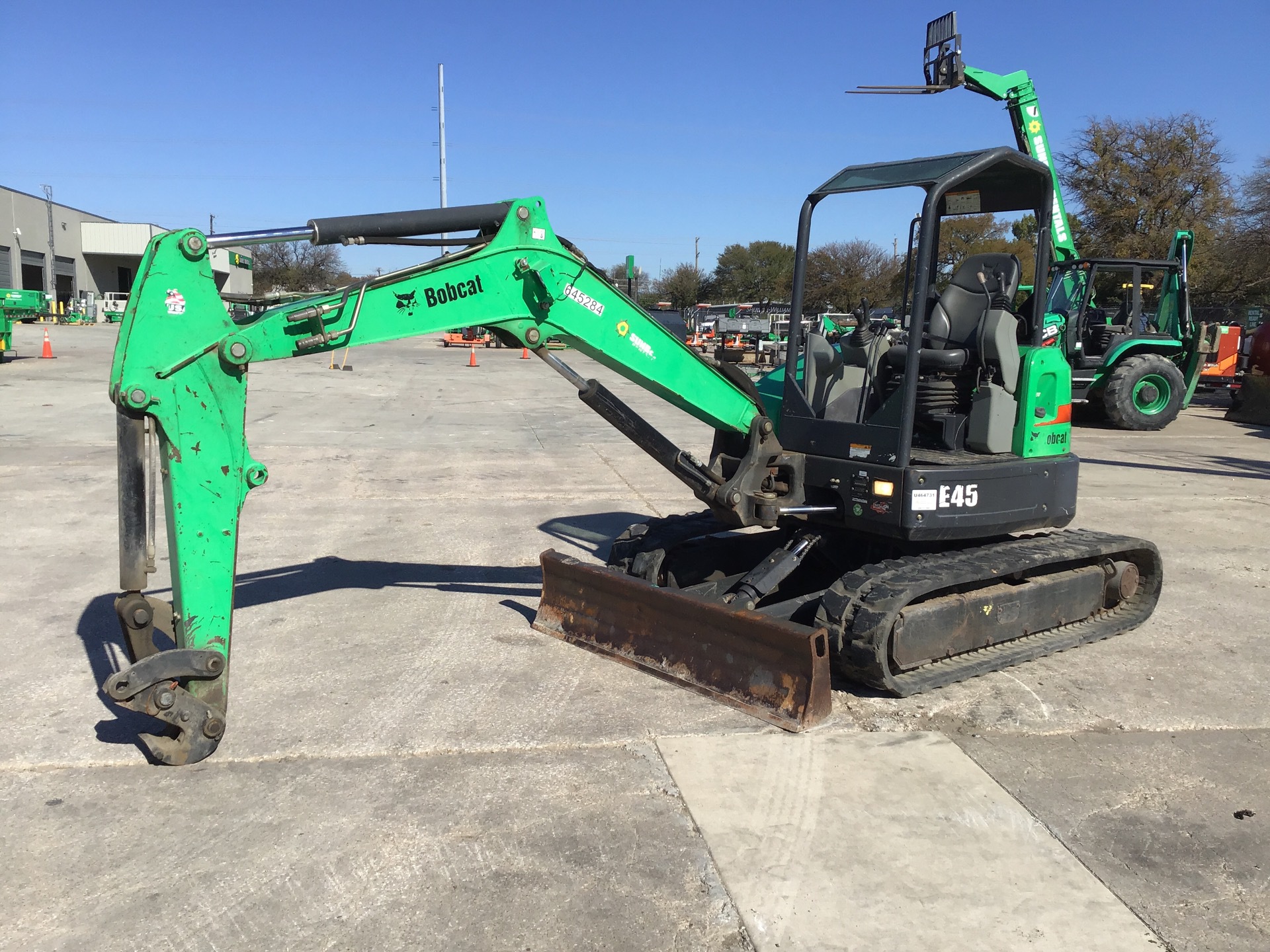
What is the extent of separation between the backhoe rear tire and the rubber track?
12152 mm

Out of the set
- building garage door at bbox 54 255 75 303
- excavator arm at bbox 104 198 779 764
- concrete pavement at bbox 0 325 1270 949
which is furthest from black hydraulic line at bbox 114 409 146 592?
building garage door at bbox 54 255 75 303

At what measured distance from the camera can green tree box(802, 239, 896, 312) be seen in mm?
9102

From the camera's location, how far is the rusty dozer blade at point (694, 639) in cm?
493

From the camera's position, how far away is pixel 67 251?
70.8 meters

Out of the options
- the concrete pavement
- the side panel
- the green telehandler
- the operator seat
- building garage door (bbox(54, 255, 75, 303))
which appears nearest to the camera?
the concrete pavement

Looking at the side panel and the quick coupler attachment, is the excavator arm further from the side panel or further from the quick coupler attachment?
the side panel

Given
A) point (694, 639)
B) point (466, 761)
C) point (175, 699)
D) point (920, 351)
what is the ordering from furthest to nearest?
point (920, 351) → point (694, 639) → point (466, 761) → point (175, 699)

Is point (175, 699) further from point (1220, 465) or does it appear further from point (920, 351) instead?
point (1220, 465)

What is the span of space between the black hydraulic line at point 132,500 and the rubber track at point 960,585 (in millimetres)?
3310

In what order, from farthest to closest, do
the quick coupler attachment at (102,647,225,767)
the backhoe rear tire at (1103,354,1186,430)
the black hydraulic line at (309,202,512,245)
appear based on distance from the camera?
1. the backhoe rear tire at (1103,354,1186,430)
2. the black hydraulic line at (309,202,512,245)
3. the quick coupler attachment at (102,647,225,767)

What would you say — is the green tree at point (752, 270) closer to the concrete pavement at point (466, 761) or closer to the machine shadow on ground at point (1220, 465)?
the machine shadow on ground at point (1220, 465)

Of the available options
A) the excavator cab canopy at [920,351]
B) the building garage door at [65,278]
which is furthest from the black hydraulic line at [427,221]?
the building garage door at [65,278]

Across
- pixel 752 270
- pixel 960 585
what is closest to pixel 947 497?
pixel 960 585

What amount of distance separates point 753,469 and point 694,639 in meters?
1.00
